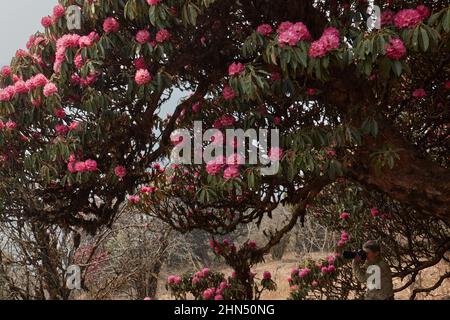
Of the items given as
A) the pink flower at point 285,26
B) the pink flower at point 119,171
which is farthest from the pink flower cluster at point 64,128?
the pink flower at point 285,26

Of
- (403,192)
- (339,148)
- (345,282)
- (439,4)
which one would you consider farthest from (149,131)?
(345,282)

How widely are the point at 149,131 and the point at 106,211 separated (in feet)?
2.71

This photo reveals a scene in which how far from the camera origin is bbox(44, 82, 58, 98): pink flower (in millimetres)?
3646

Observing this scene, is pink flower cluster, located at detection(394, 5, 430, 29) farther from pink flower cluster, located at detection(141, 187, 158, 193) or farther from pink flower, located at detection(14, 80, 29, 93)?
pink flower cluster, located at detection(141, 187, 158, 193)

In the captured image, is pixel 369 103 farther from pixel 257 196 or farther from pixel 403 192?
pixel 257 196

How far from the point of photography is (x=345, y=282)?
7574 mm

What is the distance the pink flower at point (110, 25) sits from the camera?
3624 mm

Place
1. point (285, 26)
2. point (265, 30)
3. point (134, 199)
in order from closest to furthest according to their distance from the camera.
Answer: point (285, 26)
point (265, 30)
point (134, 199)

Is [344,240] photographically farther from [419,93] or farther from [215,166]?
[215,166]

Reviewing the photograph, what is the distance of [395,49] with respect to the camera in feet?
9.38

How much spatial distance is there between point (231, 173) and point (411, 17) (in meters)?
1.46

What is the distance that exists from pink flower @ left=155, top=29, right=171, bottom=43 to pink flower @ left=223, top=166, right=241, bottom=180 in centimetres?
103

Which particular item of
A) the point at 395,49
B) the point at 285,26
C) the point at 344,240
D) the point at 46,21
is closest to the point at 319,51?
the point at 285,26

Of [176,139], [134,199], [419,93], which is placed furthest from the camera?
[134,199]
